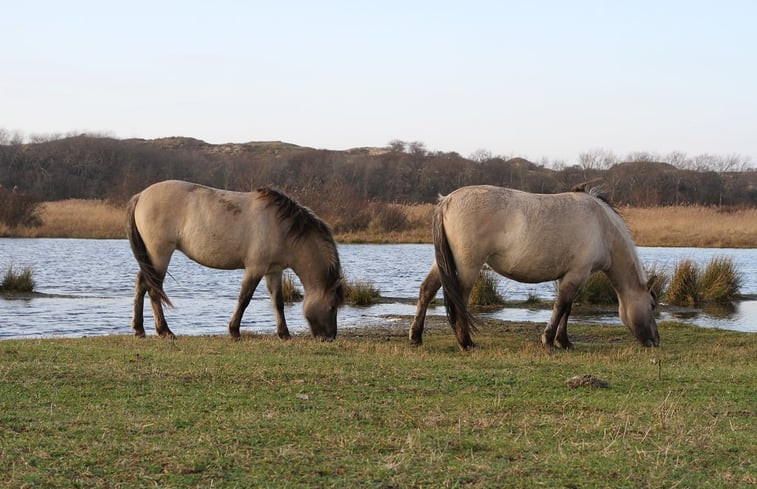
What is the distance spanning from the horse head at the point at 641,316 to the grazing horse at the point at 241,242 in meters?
3.64

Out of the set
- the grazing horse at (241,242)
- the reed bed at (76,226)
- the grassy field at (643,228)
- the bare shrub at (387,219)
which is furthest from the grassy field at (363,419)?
the reed bed at (76,226)

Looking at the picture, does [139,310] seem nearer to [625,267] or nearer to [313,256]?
[313,256]

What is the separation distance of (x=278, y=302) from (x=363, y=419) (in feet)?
19.6

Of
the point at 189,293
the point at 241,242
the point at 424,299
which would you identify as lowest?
the point at 189,293

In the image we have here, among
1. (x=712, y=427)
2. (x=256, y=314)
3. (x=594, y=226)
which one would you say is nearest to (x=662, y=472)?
(x=712, y=427)

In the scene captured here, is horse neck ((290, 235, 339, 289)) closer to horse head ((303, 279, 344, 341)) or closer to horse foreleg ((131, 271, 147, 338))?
horse head ((303, 279, 344, 341))

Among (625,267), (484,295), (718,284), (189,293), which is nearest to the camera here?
(625,267)

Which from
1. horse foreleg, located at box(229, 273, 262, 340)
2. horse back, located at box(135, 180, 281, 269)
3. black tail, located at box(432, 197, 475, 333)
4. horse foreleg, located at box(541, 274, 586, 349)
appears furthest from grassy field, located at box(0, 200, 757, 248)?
black tail, located at box(432, 197, 475, 333)

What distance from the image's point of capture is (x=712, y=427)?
572cm

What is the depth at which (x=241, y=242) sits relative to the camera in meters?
11.3

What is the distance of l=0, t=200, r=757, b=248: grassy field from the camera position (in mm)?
34969

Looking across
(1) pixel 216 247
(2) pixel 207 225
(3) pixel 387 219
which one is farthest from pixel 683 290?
(3) pixel 387 219

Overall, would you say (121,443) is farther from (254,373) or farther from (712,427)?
(712,427)

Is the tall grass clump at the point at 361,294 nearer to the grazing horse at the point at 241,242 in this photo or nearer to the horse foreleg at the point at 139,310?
the grazing horse at the point at 241,242
